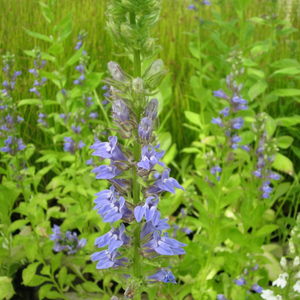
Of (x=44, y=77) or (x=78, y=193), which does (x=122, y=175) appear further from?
(x=44, y=77)

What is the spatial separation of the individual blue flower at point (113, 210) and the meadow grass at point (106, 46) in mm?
2610

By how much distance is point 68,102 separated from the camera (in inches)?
139

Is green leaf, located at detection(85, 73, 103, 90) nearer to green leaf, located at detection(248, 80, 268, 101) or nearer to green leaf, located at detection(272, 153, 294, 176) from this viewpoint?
green leaf, located at detection(248, 80, 268, 101)

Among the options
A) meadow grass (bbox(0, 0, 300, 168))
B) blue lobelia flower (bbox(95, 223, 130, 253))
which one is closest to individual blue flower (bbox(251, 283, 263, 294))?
blue lobelia flower (bbox(95, 223, 130, 253))

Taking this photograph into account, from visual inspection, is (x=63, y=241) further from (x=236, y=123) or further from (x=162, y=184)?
(x=162, y=184)

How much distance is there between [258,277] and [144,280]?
5.34 ft

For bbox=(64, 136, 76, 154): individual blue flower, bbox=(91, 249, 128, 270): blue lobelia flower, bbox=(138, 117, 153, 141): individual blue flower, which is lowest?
bbox=(64, 136, 76, 154): individual blue flower

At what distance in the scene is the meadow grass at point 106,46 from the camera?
4.06 metres

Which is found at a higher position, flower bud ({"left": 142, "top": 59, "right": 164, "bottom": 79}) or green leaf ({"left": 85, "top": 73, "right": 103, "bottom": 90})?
flower bud ({"left": 142, "top": 59, "right": 164, "bottom": 79})

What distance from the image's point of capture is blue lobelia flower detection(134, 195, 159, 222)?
103 centimetres

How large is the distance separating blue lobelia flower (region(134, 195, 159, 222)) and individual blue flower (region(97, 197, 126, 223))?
6cm

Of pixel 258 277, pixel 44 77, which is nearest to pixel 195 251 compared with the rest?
pixel 258 277

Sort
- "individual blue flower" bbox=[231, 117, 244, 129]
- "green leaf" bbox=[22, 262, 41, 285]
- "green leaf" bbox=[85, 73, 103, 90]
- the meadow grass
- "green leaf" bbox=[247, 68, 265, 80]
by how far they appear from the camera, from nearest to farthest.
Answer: "green leaf" bbox=[22, 262, 41, 285]
"individual blue flower" bbox=[231, 117, 244, 129]
"green leaf" bbox=[247, 68, 265, 80]
"green leaf" bbox=[85, 73, 103, 90]
the meadow grass

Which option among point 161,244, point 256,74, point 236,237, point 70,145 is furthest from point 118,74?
point 256,74
